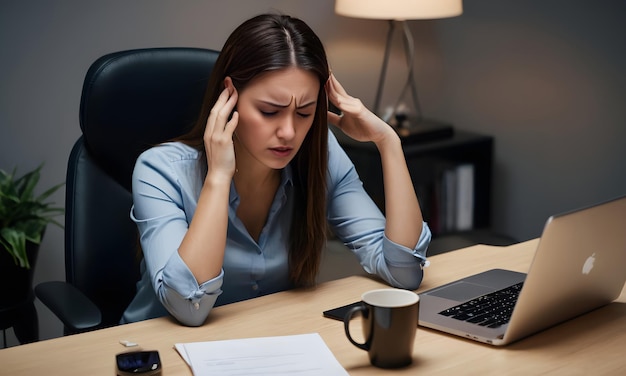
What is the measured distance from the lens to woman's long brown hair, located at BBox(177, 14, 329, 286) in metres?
1.60

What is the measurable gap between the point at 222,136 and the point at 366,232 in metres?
0.37

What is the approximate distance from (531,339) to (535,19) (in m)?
2.48

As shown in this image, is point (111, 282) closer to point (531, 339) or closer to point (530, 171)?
point (531, 339)

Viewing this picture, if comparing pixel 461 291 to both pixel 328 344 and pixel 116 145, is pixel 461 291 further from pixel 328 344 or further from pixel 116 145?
pixel 116 145

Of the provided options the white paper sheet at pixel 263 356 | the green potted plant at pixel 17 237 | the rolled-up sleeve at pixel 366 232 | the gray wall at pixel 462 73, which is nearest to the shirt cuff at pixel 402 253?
the rolled-up sleeve at pixel 366 232

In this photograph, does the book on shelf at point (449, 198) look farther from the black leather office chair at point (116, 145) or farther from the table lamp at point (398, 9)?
the black leather office chair at point (116, 145)

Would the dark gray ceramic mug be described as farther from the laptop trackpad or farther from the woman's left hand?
the woman's left hand

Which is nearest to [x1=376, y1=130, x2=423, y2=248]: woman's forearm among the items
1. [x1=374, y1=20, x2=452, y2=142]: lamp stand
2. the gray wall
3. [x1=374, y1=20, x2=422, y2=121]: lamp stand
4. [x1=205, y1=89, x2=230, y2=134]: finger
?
[x1=205, y1=89, x2=230, y2=134]: finger

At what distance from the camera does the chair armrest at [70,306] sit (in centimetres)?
153

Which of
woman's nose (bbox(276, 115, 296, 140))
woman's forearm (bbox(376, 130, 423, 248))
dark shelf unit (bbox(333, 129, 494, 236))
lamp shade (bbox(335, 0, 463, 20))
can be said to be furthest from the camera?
dark shelf unit (bbox(333, 129, 494, 236))

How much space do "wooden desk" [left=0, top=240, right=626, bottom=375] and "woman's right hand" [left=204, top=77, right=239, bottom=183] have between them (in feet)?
0.77

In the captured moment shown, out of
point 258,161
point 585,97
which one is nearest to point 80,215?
point 258,161

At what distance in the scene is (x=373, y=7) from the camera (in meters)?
3.09

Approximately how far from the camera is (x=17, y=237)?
7.73 feet
